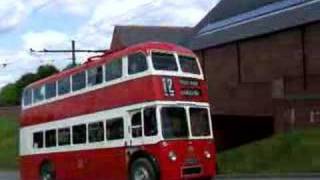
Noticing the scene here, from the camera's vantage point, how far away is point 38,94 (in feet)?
99.6

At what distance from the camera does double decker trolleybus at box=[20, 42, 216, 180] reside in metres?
21.8

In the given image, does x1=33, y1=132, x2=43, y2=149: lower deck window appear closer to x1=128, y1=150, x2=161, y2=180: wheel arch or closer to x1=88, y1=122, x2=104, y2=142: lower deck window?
x1=88, y1=122, x2=104, y2=142: lower deck window

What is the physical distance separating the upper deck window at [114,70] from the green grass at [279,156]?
9.60 meters

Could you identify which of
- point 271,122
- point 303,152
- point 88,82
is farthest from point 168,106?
point 271,122

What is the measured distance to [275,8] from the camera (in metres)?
49.3

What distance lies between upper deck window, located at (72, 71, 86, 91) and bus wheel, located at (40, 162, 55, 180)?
3848 mm

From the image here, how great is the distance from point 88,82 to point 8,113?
64.7 meters

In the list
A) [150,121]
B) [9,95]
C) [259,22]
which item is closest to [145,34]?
[259,22]

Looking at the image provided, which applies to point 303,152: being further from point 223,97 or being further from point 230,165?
point 223,97

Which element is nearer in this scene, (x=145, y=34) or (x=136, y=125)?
(x=136, y=125)

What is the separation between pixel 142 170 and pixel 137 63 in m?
3.05

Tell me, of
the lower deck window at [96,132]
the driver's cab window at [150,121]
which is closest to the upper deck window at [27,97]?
the lower deck window at [96,132]

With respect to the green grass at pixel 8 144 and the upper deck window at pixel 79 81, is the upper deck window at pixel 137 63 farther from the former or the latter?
the green grass at pixel 8 144

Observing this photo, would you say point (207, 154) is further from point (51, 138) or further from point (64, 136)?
point (51, 138)
